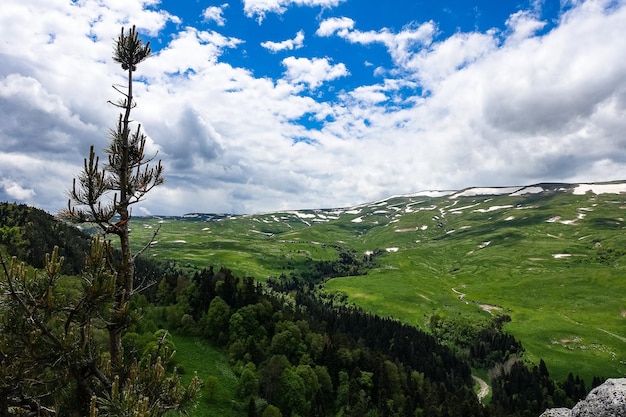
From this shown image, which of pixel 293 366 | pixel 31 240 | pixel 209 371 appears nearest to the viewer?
pixel 209 371

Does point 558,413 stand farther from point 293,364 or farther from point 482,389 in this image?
point 482,389

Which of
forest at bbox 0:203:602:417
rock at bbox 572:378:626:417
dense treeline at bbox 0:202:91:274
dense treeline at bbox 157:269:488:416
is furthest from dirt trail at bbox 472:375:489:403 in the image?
dense treeline at bbox 0:202:91:274

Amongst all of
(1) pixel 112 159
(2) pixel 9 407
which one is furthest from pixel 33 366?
(1) pixel 112 159

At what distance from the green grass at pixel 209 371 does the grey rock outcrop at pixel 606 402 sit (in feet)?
208

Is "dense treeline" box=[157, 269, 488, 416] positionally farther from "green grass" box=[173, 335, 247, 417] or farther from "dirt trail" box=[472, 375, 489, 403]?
"dirt trail" box=[472, 375, 489, 403]

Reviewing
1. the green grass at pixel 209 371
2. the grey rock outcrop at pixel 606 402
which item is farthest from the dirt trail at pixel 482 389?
the grey rock outcrop at pixel 606 402

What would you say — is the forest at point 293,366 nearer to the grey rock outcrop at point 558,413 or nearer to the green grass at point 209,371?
the green grass at point 209,371

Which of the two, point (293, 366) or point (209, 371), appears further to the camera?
point (293, 366)

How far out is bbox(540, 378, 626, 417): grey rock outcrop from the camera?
28.8 meters

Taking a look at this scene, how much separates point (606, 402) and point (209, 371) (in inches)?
3680

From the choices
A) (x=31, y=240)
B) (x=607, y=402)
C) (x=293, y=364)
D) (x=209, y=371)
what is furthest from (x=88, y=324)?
(x=31, y=240)

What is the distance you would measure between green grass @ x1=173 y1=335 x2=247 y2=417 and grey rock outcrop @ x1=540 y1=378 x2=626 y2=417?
63.4 m

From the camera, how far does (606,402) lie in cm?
2961

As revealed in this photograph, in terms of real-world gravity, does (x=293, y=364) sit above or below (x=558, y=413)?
below
